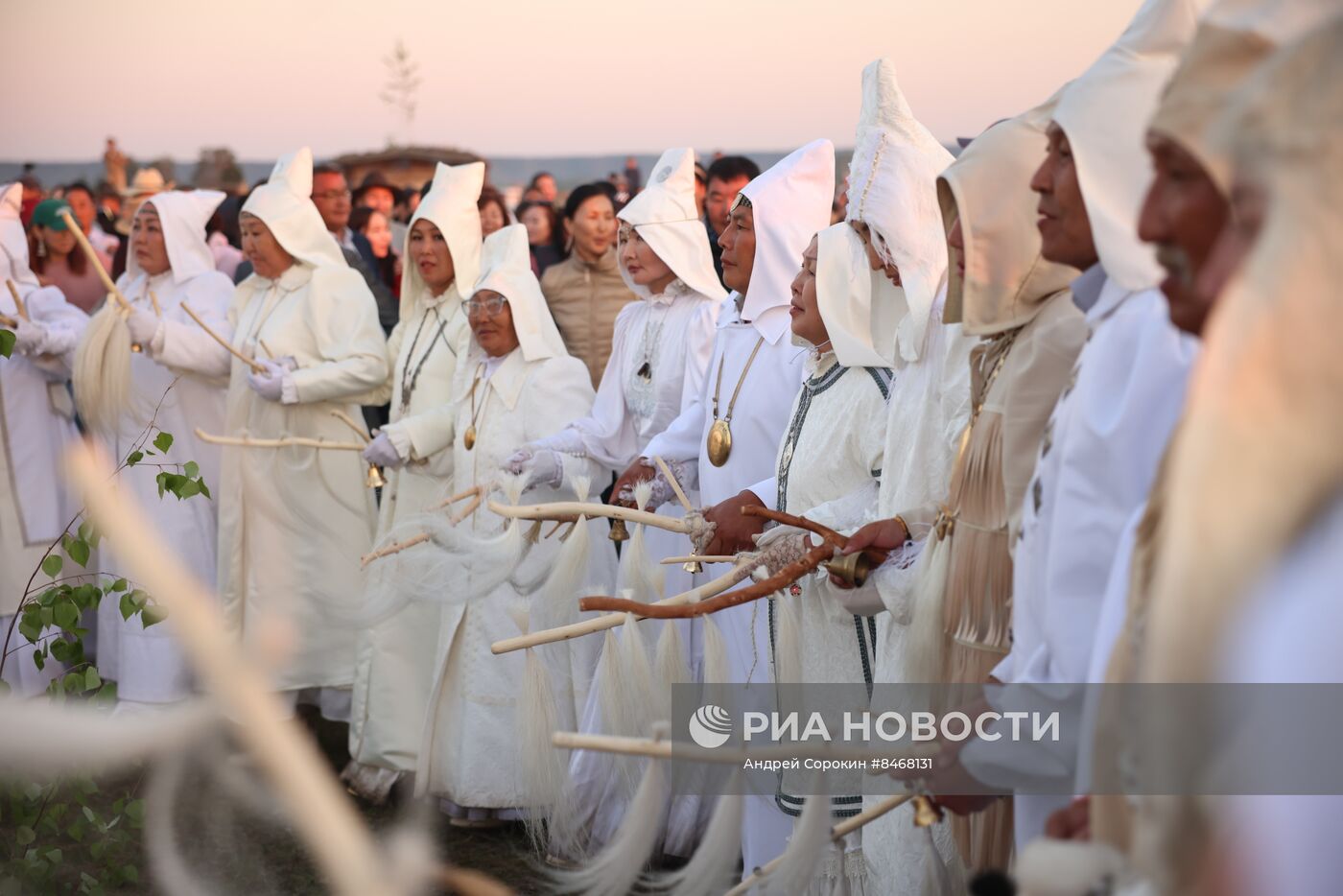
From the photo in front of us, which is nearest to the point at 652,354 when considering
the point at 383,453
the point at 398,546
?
the point at 383,453

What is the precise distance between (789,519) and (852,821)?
872mm

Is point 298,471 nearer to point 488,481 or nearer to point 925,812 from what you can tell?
point 488,481

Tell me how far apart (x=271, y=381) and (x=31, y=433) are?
1676mm

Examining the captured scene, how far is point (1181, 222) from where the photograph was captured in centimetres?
165

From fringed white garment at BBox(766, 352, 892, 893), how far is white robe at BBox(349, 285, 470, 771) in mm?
2582

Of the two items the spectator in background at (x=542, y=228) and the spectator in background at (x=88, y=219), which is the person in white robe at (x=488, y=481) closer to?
the spectator in background at (x=542, y=228)

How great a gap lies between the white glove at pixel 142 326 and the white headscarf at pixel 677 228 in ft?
8.51

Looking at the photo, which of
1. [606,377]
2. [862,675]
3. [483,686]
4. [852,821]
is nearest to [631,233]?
[606,377]

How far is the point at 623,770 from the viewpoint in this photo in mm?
4012

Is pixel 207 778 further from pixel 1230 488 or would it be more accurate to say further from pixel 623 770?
pixel 1230 488

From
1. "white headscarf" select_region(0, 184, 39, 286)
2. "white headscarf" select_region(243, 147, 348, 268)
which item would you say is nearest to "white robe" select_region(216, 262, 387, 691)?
"white headscarf" select_region(243, 147, 348, 268)

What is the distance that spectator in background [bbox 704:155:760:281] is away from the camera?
7887 mm

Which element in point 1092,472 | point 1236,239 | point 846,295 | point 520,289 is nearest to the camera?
point 1236,239

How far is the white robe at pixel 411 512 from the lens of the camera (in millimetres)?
6180
